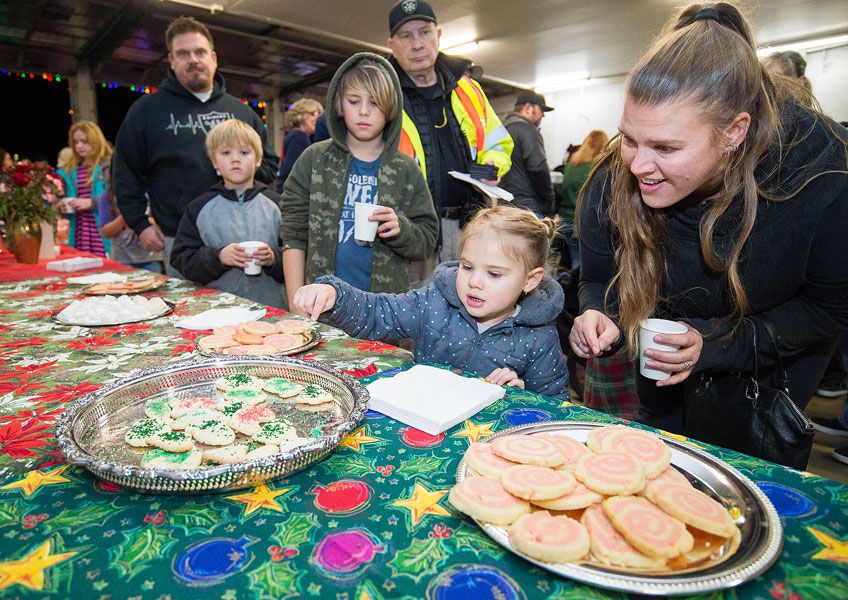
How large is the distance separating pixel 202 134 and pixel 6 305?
61.3 inches

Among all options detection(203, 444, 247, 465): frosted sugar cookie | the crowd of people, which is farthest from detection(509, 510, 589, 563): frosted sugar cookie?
the crowd of people

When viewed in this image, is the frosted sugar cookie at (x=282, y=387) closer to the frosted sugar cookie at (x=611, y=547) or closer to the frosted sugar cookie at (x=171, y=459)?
the frosted sugar cookie at (x=171, y=459)

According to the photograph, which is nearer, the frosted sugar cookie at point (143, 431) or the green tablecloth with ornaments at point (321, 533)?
the green tablecloth with ornaments at point (321, 533)

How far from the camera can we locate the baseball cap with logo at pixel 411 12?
2.63 m

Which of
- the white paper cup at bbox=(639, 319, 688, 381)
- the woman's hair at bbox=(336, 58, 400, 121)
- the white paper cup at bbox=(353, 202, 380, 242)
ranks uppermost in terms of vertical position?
the woman's hair at bbox=(336, 58, 400, 121)

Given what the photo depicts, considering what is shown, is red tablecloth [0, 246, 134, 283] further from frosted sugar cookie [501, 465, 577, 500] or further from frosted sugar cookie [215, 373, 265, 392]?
frosted sugar cookie [501, 465, 577, 500]

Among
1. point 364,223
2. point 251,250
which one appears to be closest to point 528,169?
point 364,223

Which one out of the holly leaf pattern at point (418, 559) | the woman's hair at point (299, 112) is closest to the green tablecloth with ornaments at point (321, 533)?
the holly leaf pattern at point (418, 559)

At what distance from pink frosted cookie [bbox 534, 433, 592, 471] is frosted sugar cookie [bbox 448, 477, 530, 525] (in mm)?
108

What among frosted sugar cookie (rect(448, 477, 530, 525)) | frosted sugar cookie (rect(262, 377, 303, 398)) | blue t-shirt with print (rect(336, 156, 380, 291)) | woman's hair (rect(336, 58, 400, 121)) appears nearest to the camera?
frosted sugar cookie (rect(448, 477, 530, 525))

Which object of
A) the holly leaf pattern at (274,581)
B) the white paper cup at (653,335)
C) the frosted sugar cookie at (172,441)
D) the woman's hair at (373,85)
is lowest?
the holly leaf pattern at (274,581)

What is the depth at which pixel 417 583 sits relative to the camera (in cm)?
59

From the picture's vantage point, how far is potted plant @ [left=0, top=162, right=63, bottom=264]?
2.61 meters

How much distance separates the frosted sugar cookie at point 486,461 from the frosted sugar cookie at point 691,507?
195 millimetres
